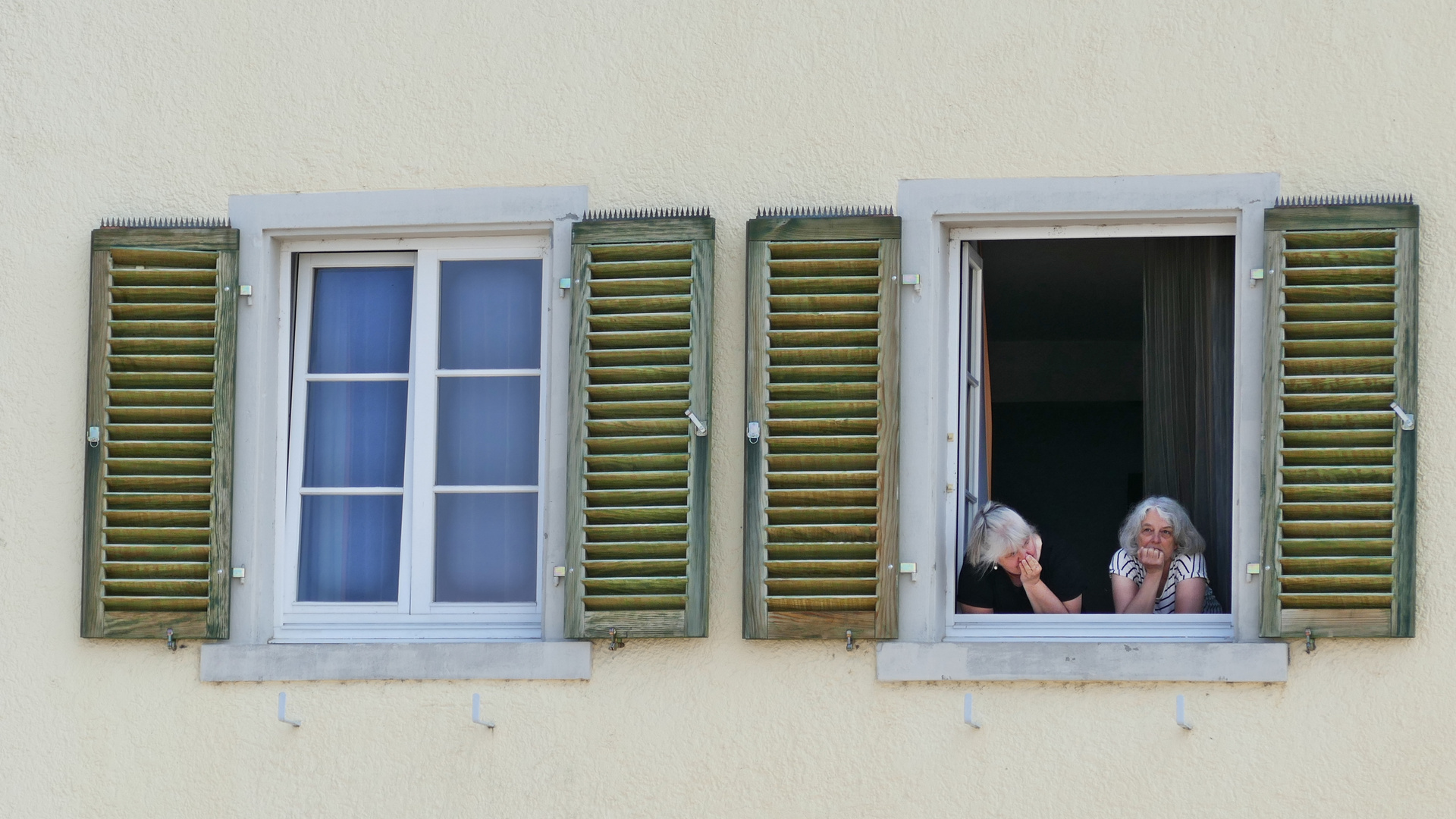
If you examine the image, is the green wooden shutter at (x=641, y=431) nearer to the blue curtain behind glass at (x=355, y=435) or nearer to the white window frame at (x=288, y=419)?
the white window frame at (x=288, y=419)

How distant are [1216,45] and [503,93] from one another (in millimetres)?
2351

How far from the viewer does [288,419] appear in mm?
5535

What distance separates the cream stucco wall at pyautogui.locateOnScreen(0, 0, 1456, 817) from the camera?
16.4ft

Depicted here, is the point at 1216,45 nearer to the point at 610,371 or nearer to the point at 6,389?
the point at 610,371

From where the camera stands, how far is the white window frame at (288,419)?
521cm

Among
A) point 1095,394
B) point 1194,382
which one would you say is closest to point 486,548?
point 1194,382

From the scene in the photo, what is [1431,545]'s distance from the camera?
496 cm

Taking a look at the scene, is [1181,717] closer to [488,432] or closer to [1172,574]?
[1172,574]

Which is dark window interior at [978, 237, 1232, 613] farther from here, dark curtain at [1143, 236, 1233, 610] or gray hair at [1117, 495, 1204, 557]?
gray hair at [1117, 495, 1204, 557]

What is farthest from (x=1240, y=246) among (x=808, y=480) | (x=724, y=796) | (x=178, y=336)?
(x=178, y=336)

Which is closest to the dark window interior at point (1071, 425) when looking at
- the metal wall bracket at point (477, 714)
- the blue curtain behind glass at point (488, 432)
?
the blue curtain behind glass at point (488, 432)

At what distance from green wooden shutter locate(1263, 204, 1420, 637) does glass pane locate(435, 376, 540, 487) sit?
2.41 meters

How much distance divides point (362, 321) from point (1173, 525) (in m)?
2.88

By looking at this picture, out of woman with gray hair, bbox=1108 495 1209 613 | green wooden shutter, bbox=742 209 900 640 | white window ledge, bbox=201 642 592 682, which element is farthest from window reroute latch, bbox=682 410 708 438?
woman with gray hair, bbox=1108 495 1209 613
